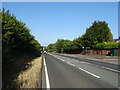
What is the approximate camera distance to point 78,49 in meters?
76.6

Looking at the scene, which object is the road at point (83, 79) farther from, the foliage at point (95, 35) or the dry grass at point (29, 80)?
the foliage at point (95, 35)

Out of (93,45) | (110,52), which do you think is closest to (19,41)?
A: (110,52)

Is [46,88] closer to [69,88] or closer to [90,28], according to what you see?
[69,88]

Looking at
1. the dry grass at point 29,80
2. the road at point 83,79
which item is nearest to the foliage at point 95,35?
the road at point 83,79

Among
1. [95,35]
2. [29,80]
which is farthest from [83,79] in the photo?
[95,35]

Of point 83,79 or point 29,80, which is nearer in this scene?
point 29,80

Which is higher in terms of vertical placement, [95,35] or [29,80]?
[95,35]

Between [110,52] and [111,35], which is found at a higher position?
[111,35]

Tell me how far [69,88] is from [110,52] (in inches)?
1764

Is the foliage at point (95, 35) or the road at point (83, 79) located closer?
the road at point (83, 79)

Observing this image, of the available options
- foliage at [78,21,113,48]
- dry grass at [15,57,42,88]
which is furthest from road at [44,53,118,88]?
foliage at [78,21,113,48]

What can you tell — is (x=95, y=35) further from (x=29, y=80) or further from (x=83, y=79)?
(x=29, y=80)

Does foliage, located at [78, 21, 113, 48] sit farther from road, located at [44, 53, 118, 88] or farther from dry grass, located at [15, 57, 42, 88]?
dry grass, located at [15, 57, 42, 88]

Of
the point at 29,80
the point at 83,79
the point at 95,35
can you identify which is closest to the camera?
the point at 29,80
